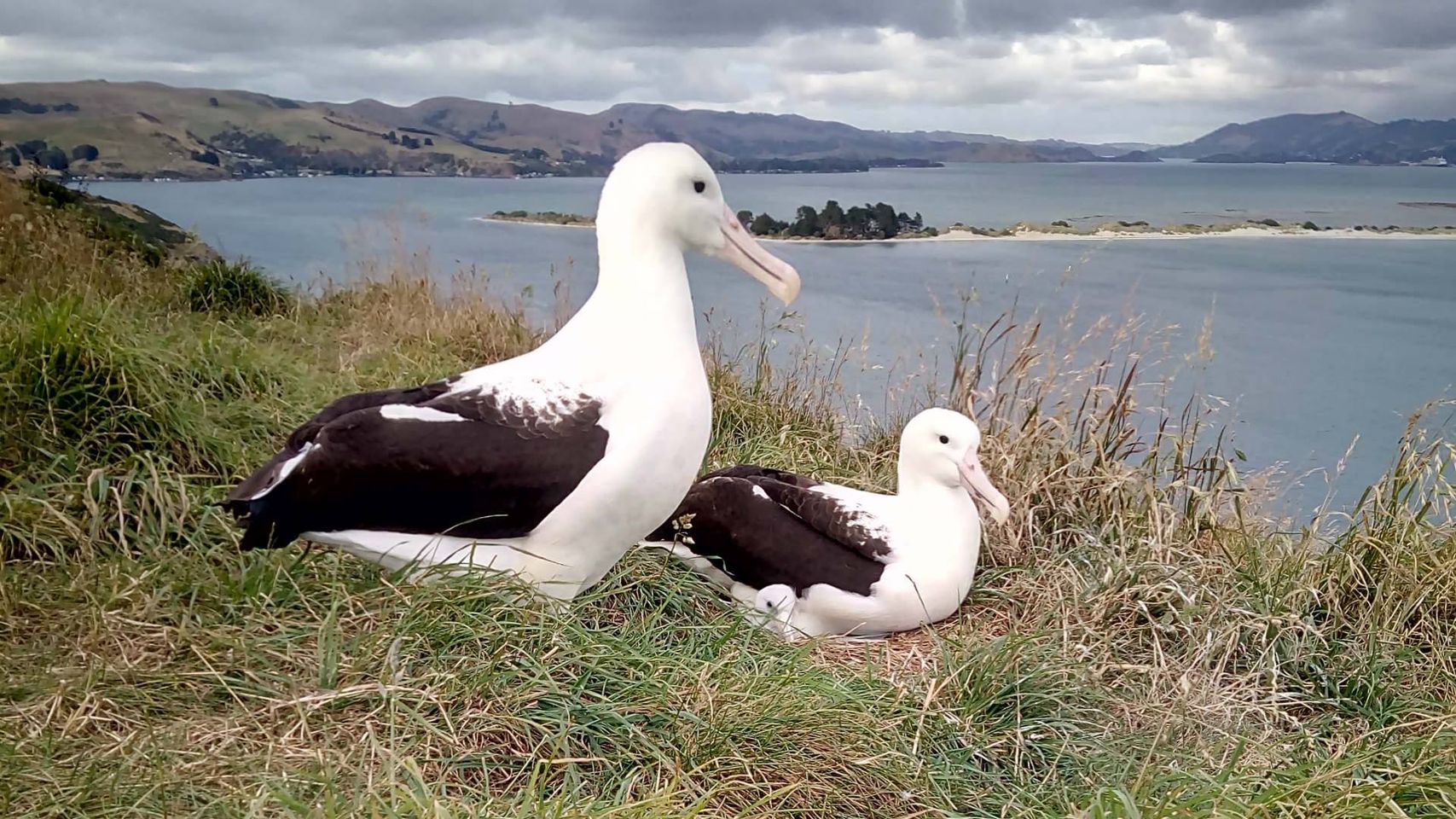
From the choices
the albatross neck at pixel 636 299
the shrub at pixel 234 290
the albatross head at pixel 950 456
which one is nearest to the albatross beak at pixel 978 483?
the albatross head at pixel 950 456

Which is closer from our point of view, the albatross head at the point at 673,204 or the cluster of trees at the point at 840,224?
the albatross head at the point at 673,204

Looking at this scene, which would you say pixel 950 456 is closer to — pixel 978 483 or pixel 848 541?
pixel 978 483

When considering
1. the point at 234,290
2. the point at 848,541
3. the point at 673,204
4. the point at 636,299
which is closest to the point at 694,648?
the point at 848,541

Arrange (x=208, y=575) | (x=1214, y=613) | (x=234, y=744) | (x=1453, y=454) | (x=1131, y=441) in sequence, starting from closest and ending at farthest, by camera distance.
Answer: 1. (x=234, y=744)
2. (x=208, y=575)
3. (x=1214, y=613)
4. (x=1453, y=454)
5. (x=1131, y=441)

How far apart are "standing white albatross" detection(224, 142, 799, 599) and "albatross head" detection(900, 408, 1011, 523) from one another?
1193 mm

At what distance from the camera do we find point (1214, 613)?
4.32 metres

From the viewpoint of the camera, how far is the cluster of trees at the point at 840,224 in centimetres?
587

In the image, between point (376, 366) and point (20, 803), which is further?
point (376, 366)

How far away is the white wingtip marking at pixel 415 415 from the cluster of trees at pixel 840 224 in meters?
2.66

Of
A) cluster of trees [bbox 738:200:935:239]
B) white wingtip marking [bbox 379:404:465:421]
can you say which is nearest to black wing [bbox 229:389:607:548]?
white wingtip marking [bbox 379:404:465:421]

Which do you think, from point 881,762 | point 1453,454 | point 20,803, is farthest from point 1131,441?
point 20,803

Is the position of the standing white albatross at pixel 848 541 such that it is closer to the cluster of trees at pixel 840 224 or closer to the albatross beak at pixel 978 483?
the albatross beak at pixel 978 483

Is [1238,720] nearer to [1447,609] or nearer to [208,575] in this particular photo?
[1447,609]

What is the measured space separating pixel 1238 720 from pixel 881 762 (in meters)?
1.41
